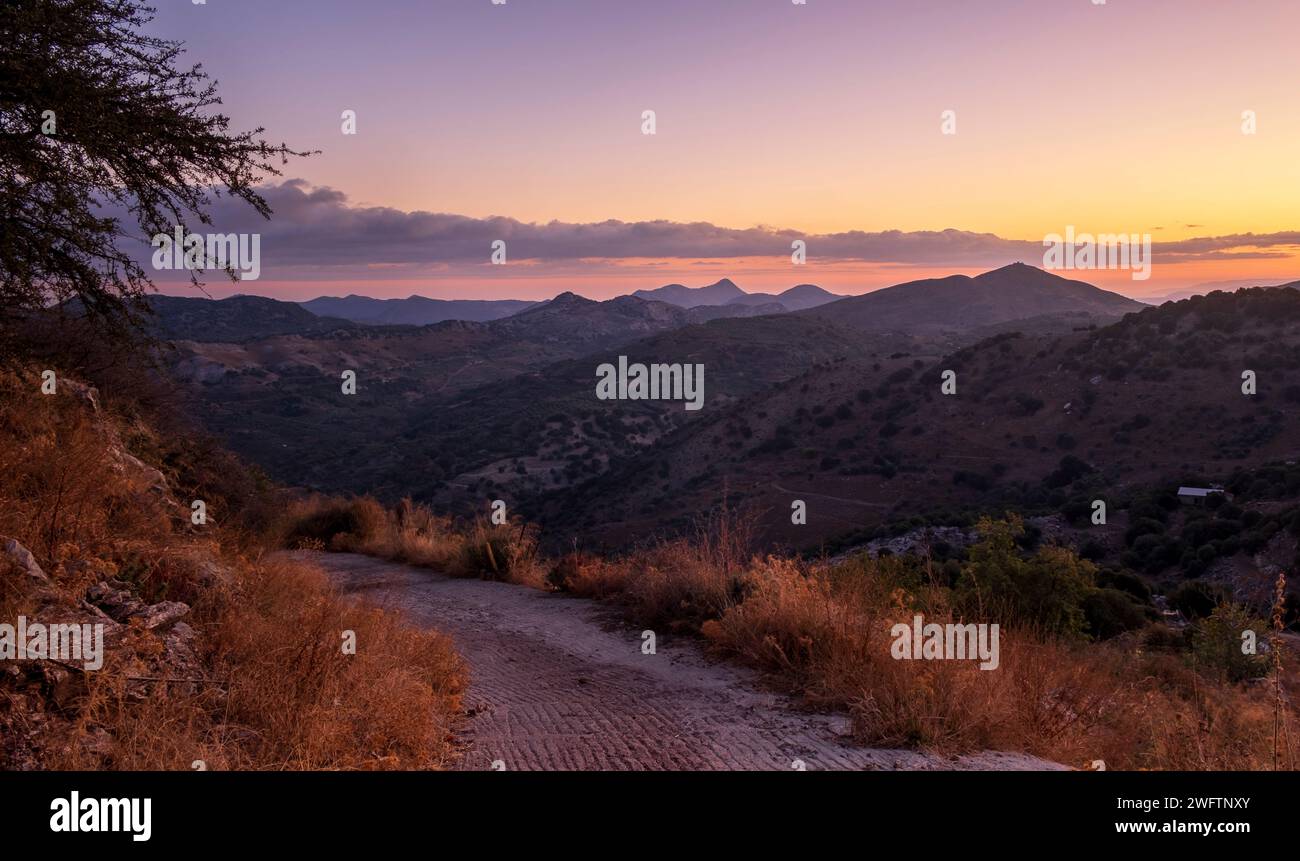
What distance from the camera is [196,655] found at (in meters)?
4.63

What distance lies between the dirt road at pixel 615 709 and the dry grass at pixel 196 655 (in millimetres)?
463

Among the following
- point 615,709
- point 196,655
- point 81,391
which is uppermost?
point 81,391

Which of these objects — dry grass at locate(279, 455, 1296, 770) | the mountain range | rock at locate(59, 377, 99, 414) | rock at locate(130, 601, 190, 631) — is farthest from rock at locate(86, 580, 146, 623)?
the mountain range

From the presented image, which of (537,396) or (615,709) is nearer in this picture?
(615,709)

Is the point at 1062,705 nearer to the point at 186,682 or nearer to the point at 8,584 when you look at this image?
the point at 186,682

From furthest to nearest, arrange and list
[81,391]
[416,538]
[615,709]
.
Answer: [416,538] → [81,391] → [615,709]

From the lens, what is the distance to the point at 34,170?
6410 mm

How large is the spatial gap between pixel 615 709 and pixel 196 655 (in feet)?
9.19

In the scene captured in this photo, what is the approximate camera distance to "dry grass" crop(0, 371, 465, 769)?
358 cm

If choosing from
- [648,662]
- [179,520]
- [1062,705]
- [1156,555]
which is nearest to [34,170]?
[179,520]

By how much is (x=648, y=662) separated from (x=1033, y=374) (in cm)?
5098

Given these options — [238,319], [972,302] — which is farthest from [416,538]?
[972,302]

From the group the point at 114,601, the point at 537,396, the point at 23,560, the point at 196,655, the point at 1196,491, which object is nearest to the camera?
the point at 23,560

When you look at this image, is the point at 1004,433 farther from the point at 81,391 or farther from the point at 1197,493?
the point at 81,391
